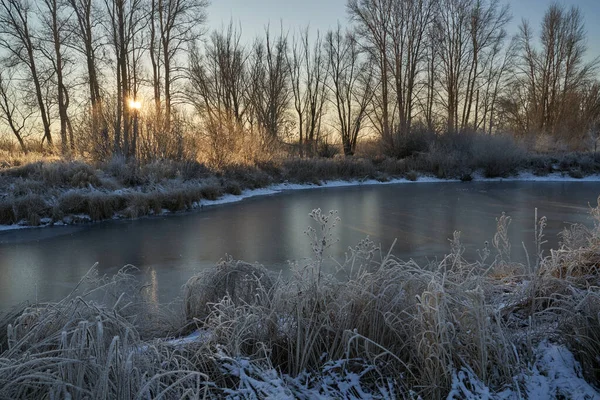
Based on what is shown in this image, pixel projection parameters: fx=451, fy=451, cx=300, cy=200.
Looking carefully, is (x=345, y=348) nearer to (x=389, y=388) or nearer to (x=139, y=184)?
(x=389, y=388)

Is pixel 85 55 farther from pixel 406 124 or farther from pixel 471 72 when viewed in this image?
pixel 471 72

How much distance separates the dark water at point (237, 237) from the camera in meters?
6.73

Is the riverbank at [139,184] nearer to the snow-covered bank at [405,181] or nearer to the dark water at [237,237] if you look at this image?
the snow-covered bank at [405,181]

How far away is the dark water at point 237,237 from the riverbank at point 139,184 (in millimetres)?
784

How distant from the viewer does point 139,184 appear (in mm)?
14695

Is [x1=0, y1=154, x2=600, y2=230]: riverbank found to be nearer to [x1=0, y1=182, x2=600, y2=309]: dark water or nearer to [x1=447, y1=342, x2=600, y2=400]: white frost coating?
[x1=0, y1=182, x2=600, y2=309]: dark water

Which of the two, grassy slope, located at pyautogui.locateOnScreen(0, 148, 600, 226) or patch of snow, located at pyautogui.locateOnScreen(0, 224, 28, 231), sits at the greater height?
grassy slope, located at pyautogui.locateOnScreen(0, 148, 600, 226)

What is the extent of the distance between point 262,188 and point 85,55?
39.0 feet

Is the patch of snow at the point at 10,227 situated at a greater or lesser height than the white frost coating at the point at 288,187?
lesser

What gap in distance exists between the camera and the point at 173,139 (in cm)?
1845

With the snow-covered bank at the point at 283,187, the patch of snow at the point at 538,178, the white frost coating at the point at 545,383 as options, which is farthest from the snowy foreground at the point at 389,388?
the patch of snow at the point at 538,178

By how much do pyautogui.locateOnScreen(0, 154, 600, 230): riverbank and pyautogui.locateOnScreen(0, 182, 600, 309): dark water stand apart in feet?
2.57

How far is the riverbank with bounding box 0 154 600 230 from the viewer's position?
11586 mm

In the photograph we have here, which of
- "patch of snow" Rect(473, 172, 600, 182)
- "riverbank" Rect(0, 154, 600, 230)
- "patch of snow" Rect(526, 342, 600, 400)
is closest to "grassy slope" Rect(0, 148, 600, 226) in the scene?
"riverbank" Rect(0, 154, 600, 230)
